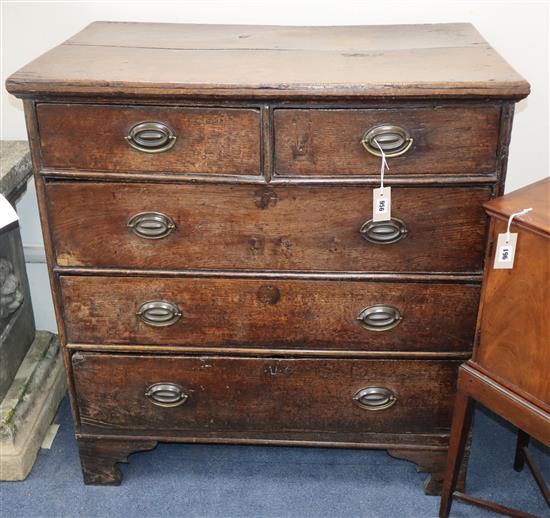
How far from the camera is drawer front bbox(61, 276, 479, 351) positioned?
193cm

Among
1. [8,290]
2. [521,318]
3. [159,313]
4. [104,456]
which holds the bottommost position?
[104,456]

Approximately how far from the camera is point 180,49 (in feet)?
6.49

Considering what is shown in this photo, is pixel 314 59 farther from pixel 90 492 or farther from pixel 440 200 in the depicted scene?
pixel 90 492

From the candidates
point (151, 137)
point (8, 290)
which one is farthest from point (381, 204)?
point (8, 290)

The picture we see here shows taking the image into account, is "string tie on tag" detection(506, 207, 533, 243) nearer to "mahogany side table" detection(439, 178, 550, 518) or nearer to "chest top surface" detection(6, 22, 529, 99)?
"mahogany side table" detection(439, 178, 550, 518)

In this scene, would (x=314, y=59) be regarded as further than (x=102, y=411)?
No

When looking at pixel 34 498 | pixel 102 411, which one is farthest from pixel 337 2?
pixel 34 498

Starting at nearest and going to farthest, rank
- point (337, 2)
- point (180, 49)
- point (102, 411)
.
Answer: point (180, 49)
point (102, 411)
point (337, 2)

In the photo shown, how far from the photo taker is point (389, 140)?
1.72 m

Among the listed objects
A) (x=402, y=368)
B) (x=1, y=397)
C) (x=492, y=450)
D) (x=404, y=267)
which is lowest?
(x=492, y=450)

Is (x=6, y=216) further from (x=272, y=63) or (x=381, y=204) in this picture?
(x=381, y=204)

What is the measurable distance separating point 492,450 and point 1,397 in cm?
151

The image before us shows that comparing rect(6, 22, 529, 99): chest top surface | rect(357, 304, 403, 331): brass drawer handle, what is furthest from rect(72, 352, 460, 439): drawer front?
rect(6, 22, 529, 99): chest top surface

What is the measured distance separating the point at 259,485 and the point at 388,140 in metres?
1.12
